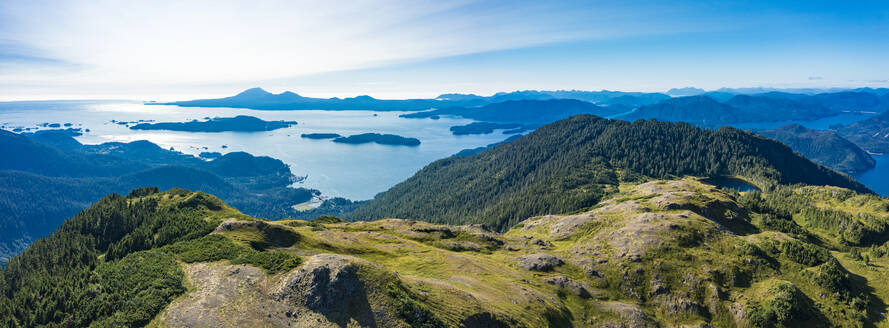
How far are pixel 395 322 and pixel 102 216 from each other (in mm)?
62094

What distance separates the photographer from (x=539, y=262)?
74562 mm

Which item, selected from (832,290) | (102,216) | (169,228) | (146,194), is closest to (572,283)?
(832,290)

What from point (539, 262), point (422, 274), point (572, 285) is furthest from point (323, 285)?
point (539, 262)

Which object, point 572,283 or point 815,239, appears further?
point 815,239

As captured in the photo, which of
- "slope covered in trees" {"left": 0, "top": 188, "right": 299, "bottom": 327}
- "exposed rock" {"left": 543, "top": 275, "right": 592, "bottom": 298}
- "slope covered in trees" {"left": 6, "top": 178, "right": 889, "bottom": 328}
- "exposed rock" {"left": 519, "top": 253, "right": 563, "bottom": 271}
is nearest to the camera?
"slope covered in trees" {"left": 0, "top": 188, "right": 299, "bottom": 327}

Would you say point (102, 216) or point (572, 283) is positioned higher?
point (102, 216)

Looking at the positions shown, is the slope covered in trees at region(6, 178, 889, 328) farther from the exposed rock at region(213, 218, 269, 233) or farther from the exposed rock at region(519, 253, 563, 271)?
the exposed rock at region(213, 218, 269, 233)

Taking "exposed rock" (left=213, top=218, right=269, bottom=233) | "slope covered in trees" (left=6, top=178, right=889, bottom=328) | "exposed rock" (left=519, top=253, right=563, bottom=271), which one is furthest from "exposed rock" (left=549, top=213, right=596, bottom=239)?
"exposed rock" (left=213, top=218, right=269, bottom=233)

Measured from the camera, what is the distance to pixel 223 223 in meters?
58.3

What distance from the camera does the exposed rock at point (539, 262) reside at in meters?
73.4

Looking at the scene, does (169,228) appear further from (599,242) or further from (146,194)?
(599,242)

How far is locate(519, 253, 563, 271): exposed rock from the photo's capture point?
73.4 meters

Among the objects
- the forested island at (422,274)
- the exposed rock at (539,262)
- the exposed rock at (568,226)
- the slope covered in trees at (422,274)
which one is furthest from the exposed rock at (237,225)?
the exposed rock at (568,226)

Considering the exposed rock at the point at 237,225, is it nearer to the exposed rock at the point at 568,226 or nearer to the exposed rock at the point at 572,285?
the exposed rock at the point at 572,285
